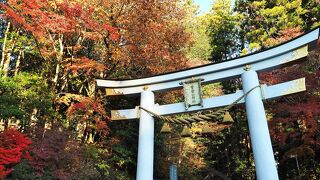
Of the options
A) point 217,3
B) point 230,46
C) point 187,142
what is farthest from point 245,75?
point 217,3

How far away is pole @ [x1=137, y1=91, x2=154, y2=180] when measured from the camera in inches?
273

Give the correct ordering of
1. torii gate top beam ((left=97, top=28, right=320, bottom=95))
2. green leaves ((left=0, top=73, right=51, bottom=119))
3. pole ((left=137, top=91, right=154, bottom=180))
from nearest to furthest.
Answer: torii gate top beam ((left=97, top=28, right=320, bottom=95)) → pole ((left=137, top=91, right=154, bottom=180)) → green leaves ((left=0, top=73, right=51, bottom=119))

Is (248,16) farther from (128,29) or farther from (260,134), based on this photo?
(260,134)

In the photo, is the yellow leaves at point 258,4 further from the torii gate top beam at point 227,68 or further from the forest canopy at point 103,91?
the torii gate top beam at point 227,68

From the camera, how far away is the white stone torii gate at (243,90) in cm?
614

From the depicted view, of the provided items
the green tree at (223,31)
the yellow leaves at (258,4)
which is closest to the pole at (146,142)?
the yellow leaves at (258,4)

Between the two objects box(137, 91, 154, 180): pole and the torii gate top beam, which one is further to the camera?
box(137, 91, 154, 180): pole

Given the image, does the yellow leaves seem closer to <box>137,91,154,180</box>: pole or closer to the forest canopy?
the forest canopy

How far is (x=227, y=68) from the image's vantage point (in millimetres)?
7008

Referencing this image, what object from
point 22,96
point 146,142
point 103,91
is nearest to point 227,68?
A: point 146,142

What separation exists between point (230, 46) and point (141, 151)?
16305 millimetres

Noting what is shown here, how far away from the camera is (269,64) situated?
6602mm

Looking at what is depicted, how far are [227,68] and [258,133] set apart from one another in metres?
1.75

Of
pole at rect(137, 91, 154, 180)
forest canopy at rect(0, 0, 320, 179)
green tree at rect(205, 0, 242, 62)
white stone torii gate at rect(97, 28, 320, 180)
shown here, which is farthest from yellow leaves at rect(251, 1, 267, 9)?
pole at rect(137, 91, 154, 180)
